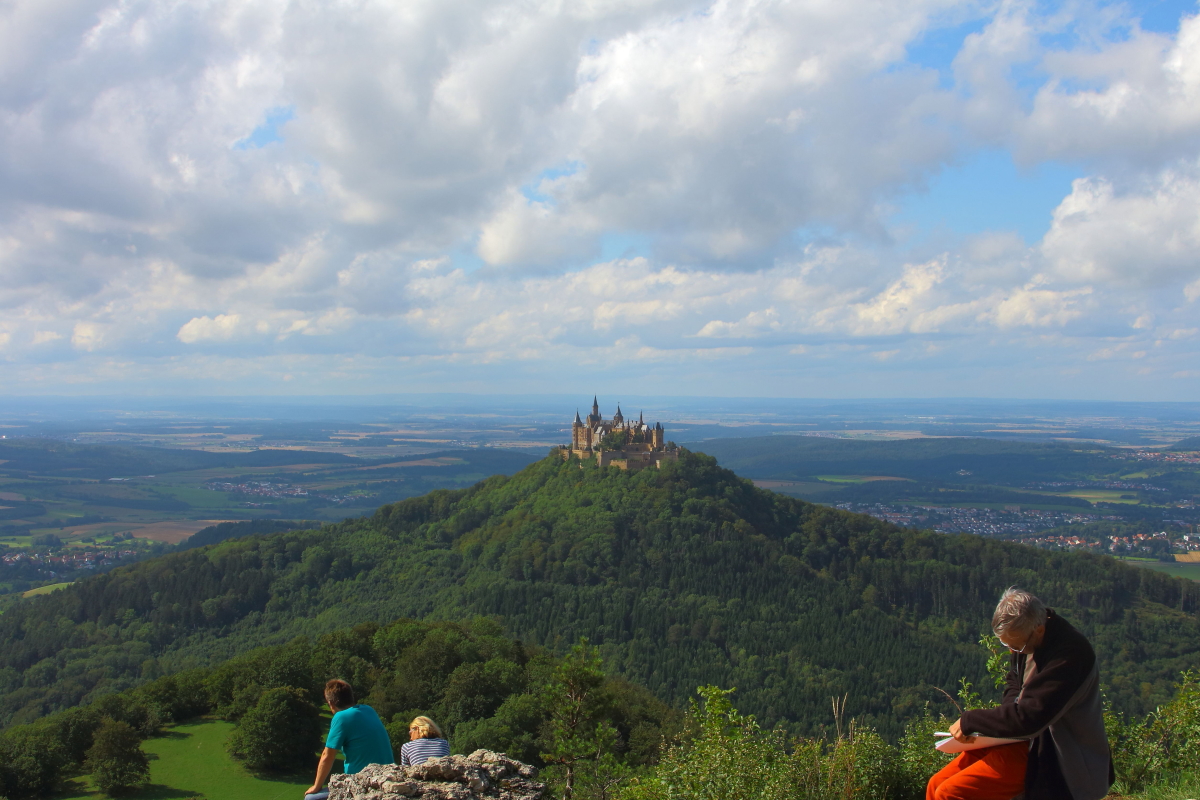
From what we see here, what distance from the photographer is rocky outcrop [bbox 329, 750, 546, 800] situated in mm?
9000

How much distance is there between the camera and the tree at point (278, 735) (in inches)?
1154

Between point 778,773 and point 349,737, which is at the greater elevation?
point 349,737

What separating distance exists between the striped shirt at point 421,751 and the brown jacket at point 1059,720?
6.71 m

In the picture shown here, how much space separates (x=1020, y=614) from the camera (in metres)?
5.69

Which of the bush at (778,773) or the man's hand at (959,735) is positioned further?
the bush at (778,773)

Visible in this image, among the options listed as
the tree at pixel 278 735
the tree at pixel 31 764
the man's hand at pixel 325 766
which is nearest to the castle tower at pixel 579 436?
the tree at pixel 278 735

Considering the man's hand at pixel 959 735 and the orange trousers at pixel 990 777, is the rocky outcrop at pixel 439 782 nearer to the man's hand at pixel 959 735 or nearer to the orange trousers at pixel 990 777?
the orange trousers at pixel 990 777

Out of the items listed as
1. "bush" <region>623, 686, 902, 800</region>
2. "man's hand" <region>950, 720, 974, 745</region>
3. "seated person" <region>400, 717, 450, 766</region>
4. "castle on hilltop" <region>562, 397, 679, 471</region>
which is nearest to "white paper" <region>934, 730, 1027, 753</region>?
"man's hand" <region>950, 720, 974, 745</region>

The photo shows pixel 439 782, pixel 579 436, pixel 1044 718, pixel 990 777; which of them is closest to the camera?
pixel 1044 718

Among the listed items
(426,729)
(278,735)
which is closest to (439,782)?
(426,729)

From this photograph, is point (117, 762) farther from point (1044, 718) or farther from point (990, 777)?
point (1044, 718)

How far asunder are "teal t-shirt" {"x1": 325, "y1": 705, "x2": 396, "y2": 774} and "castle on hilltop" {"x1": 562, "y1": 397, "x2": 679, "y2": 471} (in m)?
91.4

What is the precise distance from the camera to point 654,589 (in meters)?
84.5

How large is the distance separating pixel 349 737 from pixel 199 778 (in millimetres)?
26339
